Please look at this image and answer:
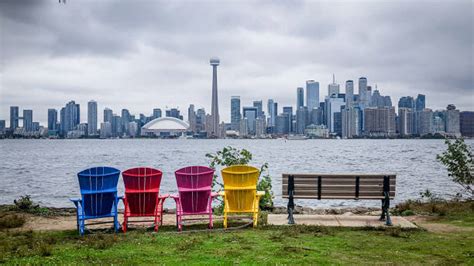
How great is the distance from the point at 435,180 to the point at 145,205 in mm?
28395

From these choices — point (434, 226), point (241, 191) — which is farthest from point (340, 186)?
point (241, 191)

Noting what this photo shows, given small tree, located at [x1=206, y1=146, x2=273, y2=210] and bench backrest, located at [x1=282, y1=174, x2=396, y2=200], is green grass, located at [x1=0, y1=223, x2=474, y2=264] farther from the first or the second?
small tree, located at [x1=206, y1=146, x2=273, y2=210]

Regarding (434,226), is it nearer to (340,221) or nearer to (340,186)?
(340,221)

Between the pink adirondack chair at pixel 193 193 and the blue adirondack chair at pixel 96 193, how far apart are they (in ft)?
4.09

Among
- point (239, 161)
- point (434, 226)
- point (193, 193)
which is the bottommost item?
point (434, 226)

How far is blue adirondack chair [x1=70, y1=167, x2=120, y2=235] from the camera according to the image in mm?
9402

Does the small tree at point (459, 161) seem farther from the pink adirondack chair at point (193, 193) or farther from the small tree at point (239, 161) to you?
the pink adirondack chair at point (193, 193)

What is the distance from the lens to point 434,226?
10.1m

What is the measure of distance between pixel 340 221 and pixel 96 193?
5.06m

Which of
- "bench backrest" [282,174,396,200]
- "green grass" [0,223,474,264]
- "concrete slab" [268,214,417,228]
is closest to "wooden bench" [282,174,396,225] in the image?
"bench backrest" [282,174,396,200]

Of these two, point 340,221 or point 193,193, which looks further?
point 340,221

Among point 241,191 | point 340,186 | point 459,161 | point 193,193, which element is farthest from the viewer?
point 459,161

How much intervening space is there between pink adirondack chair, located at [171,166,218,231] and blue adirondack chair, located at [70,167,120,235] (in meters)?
1.25

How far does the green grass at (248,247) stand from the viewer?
7043 mm
